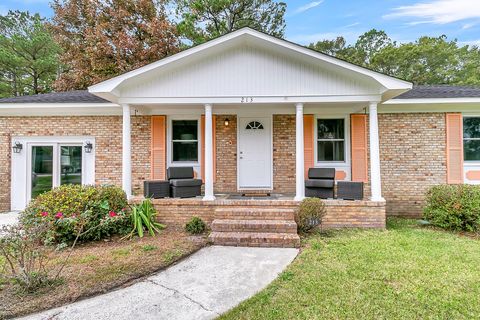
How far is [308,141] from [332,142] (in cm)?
76

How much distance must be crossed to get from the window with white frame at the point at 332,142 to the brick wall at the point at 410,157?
3.59 feet

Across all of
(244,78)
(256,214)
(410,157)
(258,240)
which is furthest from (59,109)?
(410,157)

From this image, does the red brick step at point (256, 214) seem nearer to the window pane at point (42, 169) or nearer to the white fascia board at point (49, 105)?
the white fascia board at point (49, 105)

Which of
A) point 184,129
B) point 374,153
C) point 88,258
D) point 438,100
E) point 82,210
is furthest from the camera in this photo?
point 184,129

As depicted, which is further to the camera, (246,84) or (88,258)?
(246,84)

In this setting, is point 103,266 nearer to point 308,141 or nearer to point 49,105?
point 49,105

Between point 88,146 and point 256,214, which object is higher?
point 88,146

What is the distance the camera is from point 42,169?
8164mm

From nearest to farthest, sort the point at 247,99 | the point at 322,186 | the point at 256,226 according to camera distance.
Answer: the point at 256,226
the point at 247,99
the point at 322,186

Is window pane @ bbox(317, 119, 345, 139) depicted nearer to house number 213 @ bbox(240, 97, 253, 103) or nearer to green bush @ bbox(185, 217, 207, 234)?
house number 213 @ bbox(240, 97, 253, 103)

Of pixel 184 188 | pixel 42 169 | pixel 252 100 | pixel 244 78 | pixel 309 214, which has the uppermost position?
pixel 244 78

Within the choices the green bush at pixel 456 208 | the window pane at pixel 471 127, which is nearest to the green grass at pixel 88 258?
the green bush at pixel 456 208

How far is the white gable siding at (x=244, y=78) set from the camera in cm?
642

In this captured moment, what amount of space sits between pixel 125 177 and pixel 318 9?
13.9m
